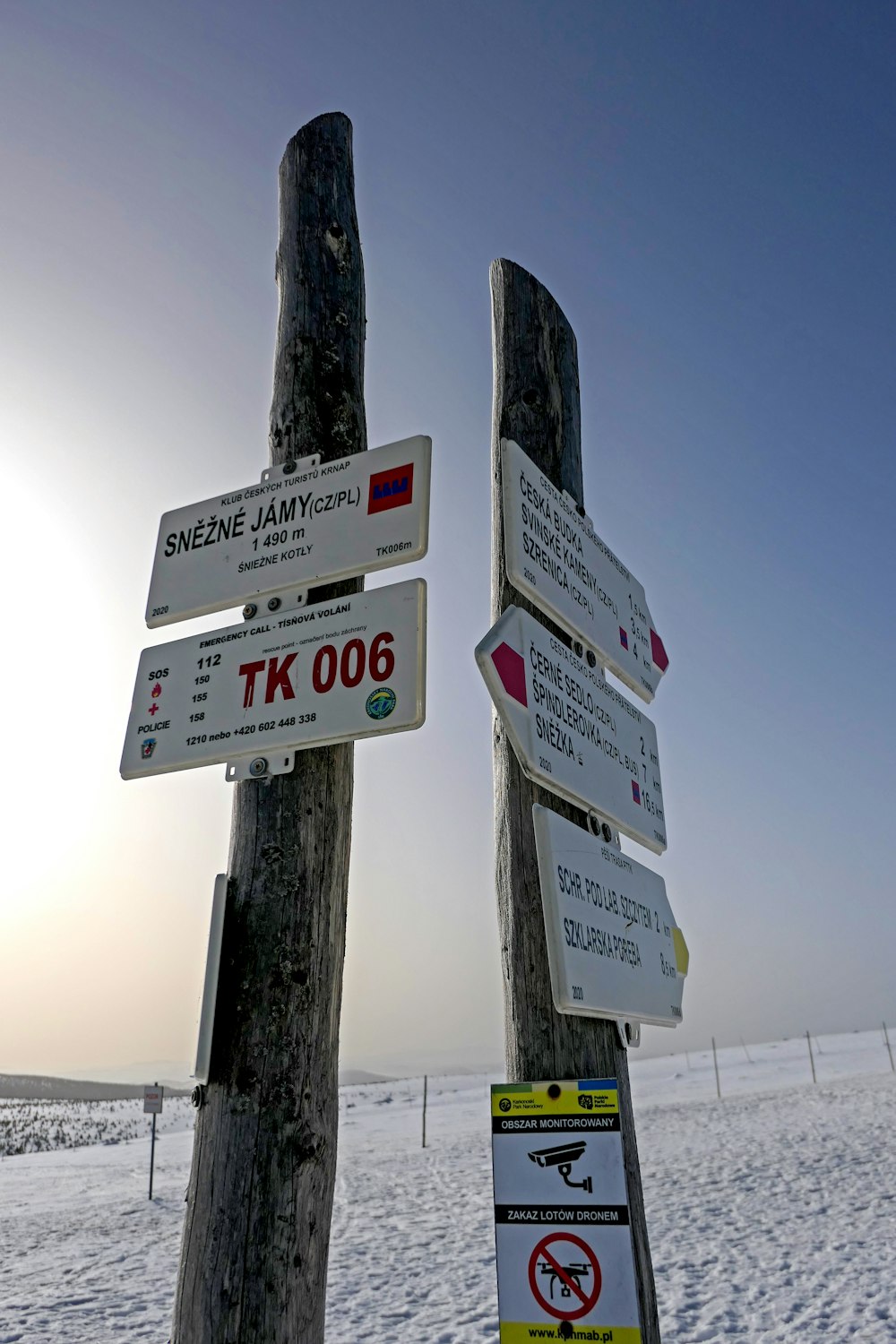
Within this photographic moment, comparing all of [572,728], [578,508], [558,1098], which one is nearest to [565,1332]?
[558,1098]

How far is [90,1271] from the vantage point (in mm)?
10484

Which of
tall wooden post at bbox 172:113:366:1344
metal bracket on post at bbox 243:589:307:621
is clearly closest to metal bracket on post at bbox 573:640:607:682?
tall wooden post at bbox 172:113:366:1344

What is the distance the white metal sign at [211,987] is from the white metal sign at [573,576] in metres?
1.35

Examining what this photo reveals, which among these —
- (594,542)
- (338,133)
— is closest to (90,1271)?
(594,542)

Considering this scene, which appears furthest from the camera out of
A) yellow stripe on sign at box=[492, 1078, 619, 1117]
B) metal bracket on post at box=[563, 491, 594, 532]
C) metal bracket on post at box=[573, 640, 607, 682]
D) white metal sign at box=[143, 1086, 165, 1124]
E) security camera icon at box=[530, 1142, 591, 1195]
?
white metal sign at box=[143, 1086, 165, 1124]

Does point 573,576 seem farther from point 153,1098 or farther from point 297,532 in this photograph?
point 153,1098

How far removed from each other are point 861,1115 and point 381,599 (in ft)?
74.4

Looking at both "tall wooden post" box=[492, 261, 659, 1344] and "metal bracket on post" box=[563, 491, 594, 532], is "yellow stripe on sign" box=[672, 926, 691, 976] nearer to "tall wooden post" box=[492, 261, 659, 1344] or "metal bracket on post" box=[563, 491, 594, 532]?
"tall wooden post" box=[492, 261, 659, 1344]

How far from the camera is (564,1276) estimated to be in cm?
238

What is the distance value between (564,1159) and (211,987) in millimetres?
1091

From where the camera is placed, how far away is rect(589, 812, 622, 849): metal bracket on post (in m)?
3.12

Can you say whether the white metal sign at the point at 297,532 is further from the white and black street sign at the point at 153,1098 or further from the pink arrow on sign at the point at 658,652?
the white and black street sign at the point at 153,1098

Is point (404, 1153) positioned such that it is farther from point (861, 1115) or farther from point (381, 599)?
point (381, 599)

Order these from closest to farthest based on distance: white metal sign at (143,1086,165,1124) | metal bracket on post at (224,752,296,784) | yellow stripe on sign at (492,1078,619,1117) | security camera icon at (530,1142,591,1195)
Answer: security camera icon at (530,1142,591,1195) < yellow stripe on sign at (492,1078,619,1117) < metal bracket on post at (224,752,296,784) < white metal sign at (143,1086,165,1124)
